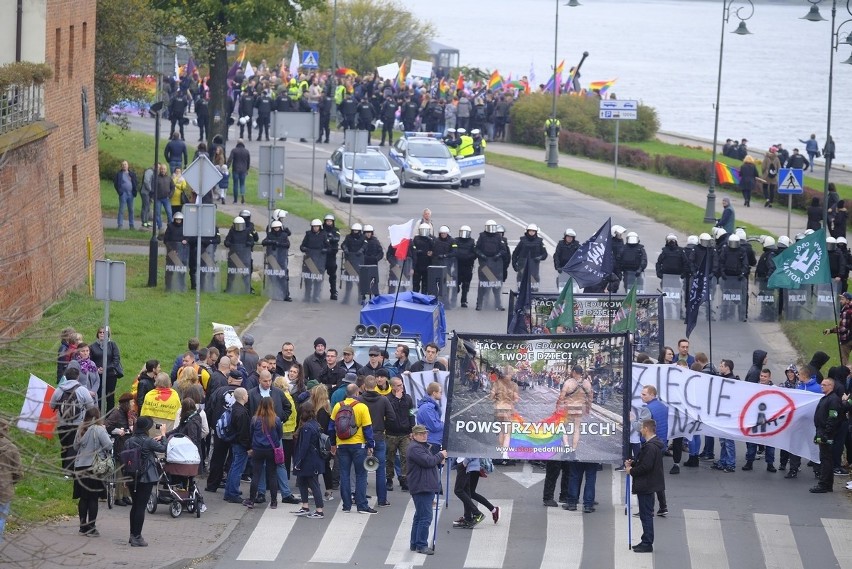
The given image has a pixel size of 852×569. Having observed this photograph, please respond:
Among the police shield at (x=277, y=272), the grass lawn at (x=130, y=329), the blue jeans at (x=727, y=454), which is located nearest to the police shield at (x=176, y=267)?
the grass lawn at (x=130, y=329)

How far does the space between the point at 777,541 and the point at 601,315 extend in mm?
6967

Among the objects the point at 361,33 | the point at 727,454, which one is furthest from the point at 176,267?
the point at 361,33

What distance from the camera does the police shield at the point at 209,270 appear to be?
29844mm

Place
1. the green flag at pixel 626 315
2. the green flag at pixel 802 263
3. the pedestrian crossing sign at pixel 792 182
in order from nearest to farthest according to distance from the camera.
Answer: the green flag at pixel 626 315 < the green flag at pixel 802 263 < the pedestrian crossing sign at pixel 792 182

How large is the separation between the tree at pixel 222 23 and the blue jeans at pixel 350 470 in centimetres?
2762

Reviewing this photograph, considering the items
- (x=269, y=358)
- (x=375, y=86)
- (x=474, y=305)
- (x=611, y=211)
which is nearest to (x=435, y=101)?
(x=375, y=86)

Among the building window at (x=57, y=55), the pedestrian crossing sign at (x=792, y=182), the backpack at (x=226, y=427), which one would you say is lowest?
the backpack at (x=226, y=427)

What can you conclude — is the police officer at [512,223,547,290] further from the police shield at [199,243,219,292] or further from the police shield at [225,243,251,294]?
the police shield at [199,243,219,292]

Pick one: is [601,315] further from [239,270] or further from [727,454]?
[239,270]

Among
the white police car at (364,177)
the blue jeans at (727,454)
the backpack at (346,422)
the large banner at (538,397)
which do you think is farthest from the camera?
the white police car at (364,177)

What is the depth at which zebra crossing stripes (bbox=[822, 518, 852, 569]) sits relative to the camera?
1620 cm

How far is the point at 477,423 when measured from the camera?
1703cm

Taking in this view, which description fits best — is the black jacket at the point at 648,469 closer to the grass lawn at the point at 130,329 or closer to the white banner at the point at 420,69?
the grass lawn at the point at 130,329

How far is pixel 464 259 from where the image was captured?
98.5 ft
